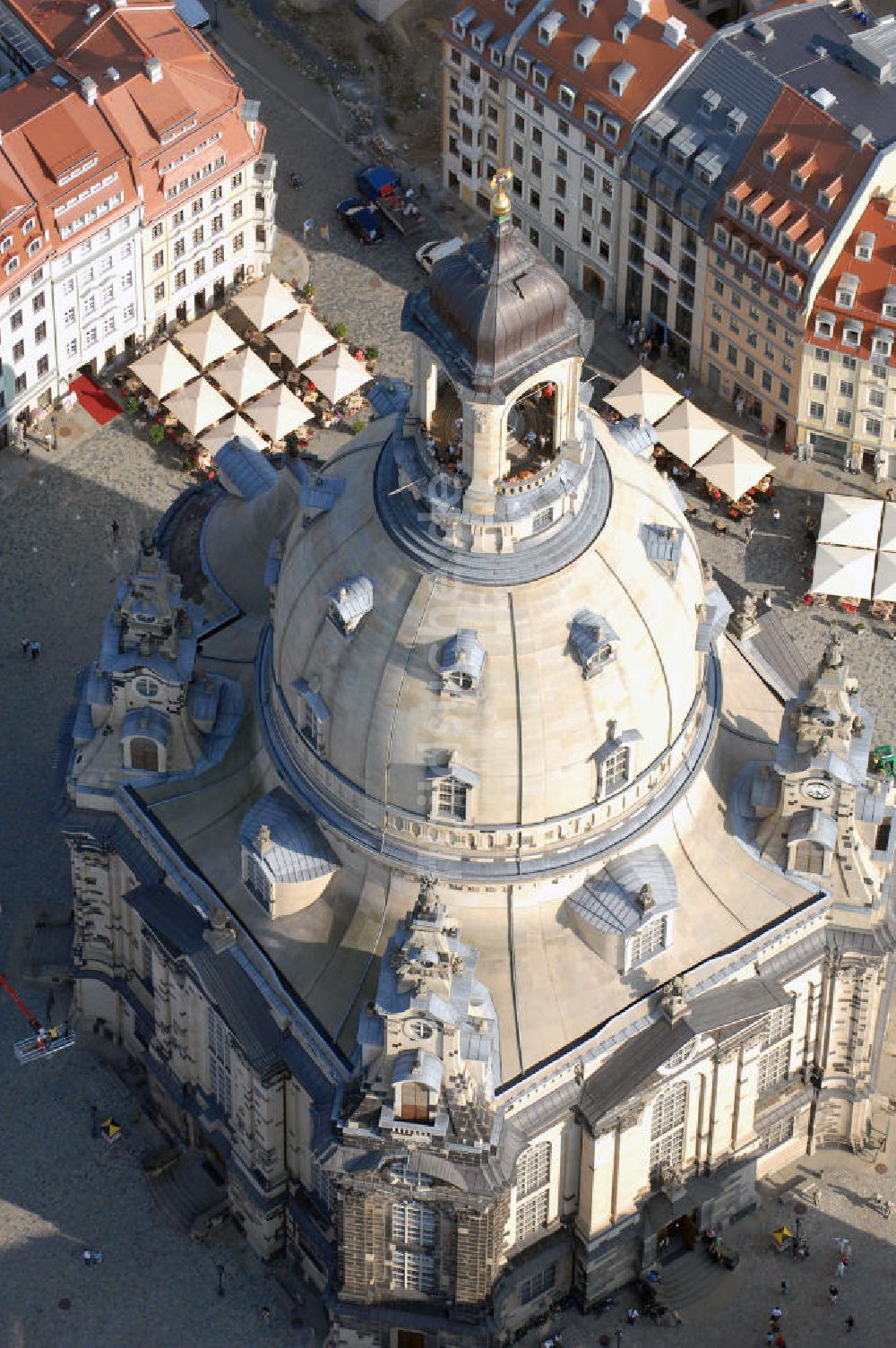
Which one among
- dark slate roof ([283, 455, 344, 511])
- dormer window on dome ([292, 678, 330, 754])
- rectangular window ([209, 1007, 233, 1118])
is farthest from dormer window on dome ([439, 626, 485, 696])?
rectangular window ([209, 1007, 233, 1118])

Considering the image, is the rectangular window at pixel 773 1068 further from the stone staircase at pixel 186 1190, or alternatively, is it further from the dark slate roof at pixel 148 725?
the dark slate roof at pixel 148 725

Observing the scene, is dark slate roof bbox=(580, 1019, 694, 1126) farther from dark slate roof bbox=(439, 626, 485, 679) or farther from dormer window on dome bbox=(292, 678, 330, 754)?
dark slate roof bbox=(439, 626, 485, 679)

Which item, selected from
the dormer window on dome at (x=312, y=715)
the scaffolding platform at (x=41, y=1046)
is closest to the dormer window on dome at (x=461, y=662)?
the dormer window on dome at (x=312, y=715)

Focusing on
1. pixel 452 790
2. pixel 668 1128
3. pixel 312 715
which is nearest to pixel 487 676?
pixel 452 790

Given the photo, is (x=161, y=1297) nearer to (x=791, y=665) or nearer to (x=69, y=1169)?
(x=69, y=1169)

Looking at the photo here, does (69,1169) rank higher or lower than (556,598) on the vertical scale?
lower

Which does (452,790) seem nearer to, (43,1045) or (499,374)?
(499,374)

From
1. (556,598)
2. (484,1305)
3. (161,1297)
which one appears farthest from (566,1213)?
(556,598)
